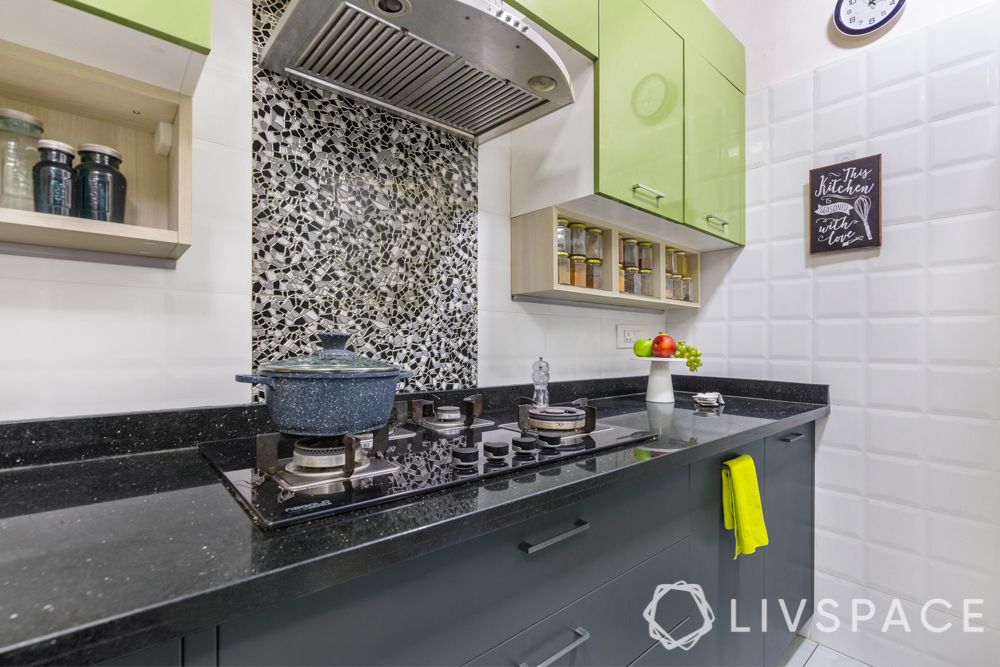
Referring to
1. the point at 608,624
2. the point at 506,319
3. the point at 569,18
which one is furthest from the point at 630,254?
the point at 608,624

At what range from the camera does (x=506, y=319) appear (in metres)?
1.59

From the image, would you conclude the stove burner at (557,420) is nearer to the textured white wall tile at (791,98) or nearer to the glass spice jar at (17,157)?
the glass spice jar at (17,157)

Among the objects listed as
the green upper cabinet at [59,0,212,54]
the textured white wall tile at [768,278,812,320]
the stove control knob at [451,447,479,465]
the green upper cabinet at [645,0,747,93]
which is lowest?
the stove control knob at [451,447,479,465]

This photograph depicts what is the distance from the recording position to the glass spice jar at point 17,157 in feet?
2.45

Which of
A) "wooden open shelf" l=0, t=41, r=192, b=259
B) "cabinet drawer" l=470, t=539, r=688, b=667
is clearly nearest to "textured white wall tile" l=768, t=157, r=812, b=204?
"cabinet drawer" l=470, t=539, r=688, b=667

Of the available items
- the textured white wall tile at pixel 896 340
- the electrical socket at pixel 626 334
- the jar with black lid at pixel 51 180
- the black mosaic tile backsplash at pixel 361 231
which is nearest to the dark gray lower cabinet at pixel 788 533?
the textured white wall tile at pixel 896 340

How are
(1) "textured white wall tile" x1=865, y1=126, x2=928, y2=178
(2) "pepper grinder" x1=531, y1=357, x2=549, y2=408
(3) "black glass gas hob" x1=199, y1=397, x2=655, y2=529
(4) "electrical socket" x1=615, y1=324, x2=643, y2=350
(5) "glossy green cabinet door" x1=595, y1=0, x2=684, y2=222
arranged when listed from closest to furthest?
1. (3) "black glass gas hob" x1=199, y1=397, x2=655, y2=529
2. (5) "glossy green cabinet door" x1=595, y1=0, x2=684, y2=222
3. (2) "pepper grinder" x1=531, y1=357, x2=549, y2=408
4. (1) "textured white wall tile" x1=865, y1=126, x2=928, y2=178
5. (4) "electrical socket" x1=615, y1=324, x2=643, y2=350

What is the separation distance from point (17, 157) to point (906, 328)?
2.31 metres

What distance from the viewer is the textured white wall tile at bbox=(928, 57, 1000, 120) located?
56.8 inches

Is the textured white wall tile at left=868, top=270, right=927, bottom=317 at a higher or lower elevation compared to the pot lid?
higher

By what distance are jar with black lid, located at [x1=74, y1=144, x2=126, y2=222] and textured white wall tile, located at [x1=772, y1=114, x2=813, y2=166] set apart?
213 cm

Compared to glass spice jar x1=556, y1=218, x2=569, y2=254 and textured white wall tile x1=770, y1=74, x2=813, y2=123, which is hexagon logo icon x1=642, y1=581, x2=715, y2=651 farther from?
textured white wall tile x1=770, y1=74, x2=813, y2=123

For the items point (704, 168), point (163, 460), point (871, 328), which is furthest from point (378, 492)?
point (871, 328)

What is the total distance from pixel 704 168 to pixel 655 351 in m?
0.70
